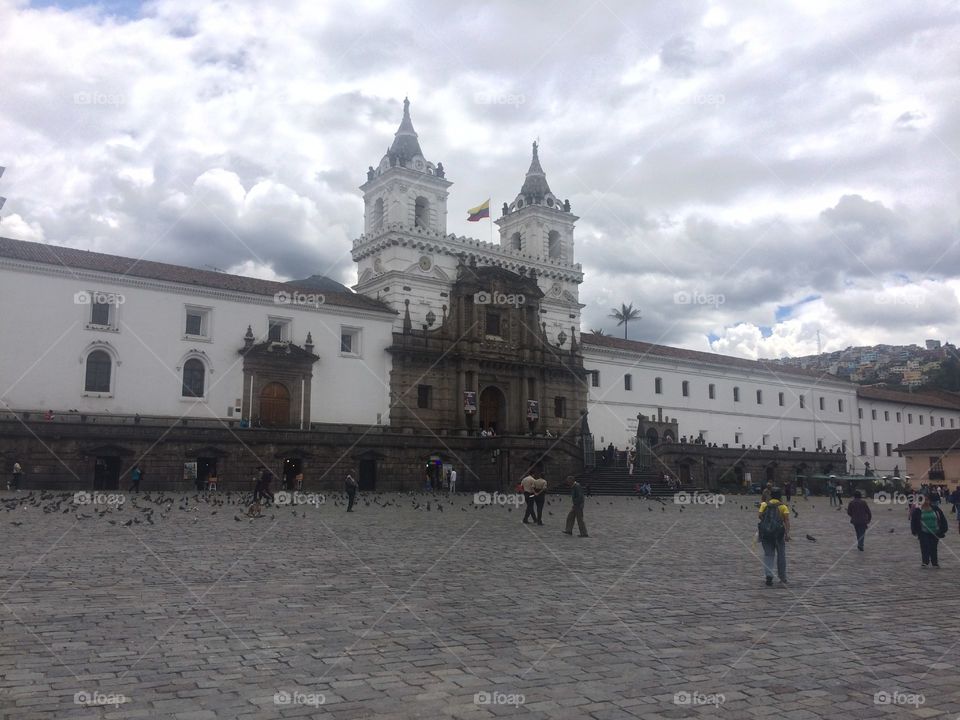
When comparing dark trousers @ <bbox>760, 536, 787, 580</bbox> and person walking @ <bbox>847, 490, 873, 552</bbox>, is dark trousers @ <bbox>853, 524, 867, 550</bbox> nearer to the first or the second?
person walking @ <bbox>847, 490, 873, 552</bbox>

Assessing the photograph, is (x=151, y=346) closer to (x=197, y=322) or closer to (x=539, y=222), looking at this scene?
(x=197, y=322)

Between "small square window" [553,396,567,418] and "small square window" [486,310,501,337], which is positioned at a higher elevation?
"small square window" [486,310,501,337]

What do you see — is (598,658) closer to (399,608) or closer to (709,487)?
(399,608)

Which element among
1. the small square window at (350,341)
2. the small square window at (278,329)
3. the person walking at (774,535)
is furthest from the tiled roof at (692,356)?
the person walking at (774,535)

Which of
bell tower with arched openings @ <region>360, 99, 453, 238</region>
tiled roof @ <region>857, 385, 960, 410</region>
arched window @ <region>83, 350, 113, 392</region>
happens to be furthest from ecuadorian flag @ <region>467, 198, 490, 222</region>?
tiled roof @ <region>857, 385, 960, 410</region>

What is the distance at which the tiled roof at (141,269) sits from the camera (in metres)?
35.5

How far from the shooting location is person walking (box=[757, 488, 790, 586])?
12477 millimetres

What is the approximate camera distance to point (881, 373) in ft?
458

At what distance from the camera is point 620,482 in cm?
4384

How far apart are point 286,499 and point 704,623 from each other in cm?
2403

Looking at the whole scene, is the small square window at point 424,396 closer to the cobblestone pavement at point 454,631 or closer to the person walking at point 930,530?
the cobblestone pavement at point 454,631

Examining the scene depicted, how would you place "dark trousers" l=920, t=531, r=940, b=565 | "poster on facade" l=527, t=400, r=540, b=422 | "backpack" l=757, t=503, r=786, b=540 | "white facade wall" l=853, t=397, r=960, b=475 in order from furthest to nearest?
"white facade wall" l=853, t=397, r=960, b=475 → "poster on facade" l=527, t=400, r=540, b=422 → "dark trousers" l=920, t=531, r=940, b=565 → "backpack" l=757, t=503, r=786, b=540

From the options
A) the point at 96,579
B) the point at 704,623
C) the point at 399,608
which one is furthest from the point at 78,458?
the point at 704,623

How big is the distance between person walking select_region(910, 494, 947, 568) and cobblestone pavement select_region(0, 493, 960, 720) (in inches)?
24.9
